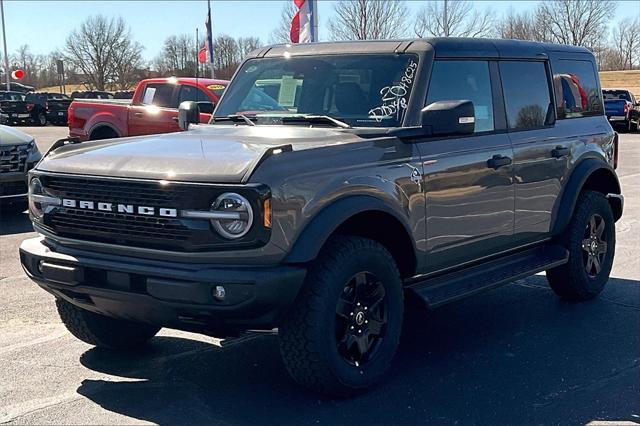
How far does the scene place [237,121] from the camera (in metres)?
5.39

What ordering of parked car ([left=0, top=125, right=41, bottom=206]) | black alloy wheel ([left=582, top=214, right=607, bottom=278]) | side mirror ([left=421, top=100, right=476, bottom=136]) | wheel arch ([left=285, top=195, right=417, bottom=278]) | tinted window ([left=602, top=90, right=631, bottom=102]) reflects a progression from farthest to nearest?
tinted window ([left=602, top=90, right=631, bottom=102]) → parked car ([left=0, top=125, right=41, bottom=206]) → black alloy wheel ([left=582, top=214, right=607, bottom=278]) → side mirror ([left=421, top=100, right=476, bottom=136]) → wheel arch ([left=285, top=195, right=417, bottom=278])

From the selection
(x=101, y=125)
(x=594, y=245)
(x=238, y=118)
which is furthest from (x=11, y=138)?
(x=594, y=245)

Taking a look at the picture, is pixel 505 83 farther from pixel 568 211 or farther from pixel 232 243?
pixel 232 243

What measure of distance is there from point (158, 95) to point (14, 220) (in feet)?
16.0

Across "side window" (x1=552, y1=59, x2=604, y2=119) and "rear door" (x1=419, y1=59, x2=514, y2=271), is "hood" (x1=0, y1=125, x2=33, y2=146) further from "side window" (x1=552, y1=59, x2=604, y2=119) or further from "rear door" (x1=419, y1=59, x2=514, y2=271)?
"side window" (x1=552, y1=59, x2=604, y2=119)

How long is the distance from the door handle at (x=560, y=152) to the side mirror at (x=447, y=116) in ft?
4.40

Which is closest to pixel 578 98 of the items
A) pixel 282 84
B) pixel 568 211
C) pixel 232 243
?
pixel 568 211

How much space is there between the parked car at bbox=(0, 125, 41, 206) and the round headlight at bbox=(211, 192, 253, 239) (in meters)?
6.84

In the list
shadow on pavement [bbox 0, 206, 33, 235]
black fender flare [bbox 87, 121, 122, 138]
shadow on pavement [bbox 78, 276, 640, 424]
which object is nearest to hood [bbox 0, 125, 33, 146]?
shadow on pavement [bbox 0, 206, 33, 235]

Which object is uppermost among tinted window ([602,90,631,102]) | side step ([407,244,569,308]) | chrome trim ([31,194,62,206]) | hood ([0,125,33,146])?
chrome trim ([31,194,62,206])

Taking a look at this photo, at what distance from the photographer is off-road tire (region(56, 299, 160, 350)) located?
15.9ft

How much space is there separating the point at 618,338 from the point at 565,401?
1.35 meters

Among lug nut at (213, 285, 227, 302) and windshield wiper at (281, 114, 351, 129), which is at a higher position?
windshield wiper at (281, 114, 351, 129)

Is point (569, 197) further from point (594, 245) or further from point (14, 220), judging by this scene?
point (14, 220)
